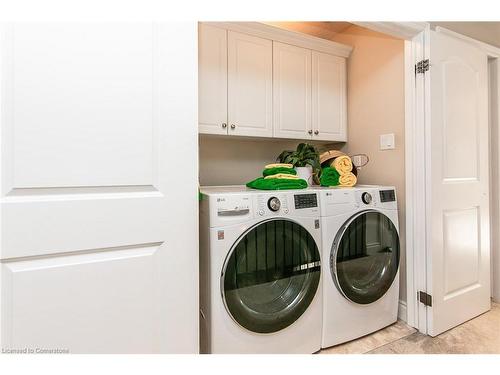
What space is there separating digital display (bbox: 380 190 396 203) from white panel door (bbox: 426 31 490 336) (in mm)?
217

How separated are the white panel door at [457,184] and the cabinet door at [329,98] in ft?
2.31

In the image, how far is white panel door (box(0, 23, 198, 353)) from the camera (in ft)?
2.82

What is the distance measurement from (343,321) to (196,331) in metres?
0.95

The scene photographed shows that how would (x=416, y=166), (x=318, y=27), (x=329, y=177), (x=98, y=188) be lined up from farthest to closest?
(x=318, y=27) < (x=329, y=177) < (x=416, y=166) < (x=98, y=188)

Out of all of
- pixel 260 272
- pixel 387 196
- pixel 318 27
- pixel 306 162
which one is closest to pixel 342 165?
pixel 306 162

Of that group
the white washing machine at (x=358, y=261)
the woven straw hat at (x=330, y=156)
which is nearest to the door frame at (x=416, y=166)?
the white washing machine at (x=358, y=261)

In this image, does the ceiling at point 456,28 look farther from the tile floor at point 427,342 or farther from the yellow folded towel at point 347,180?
the tile floor at point 427,342

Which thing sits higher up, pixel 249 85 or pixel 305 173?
Answer: pixel 249 85

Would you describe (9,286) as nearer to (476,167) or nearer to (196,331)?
(196,331)

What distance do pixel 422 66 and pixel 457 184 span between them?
81cm

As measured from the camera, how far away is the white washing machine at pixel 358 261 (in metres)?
1.56

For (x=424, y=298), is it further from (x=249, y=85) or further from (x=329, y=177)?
(x=249, y=85)

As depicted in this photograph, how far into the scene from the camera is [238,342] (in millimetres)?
1327

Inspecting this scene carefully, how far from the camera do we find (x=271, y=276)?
4.62 feet
